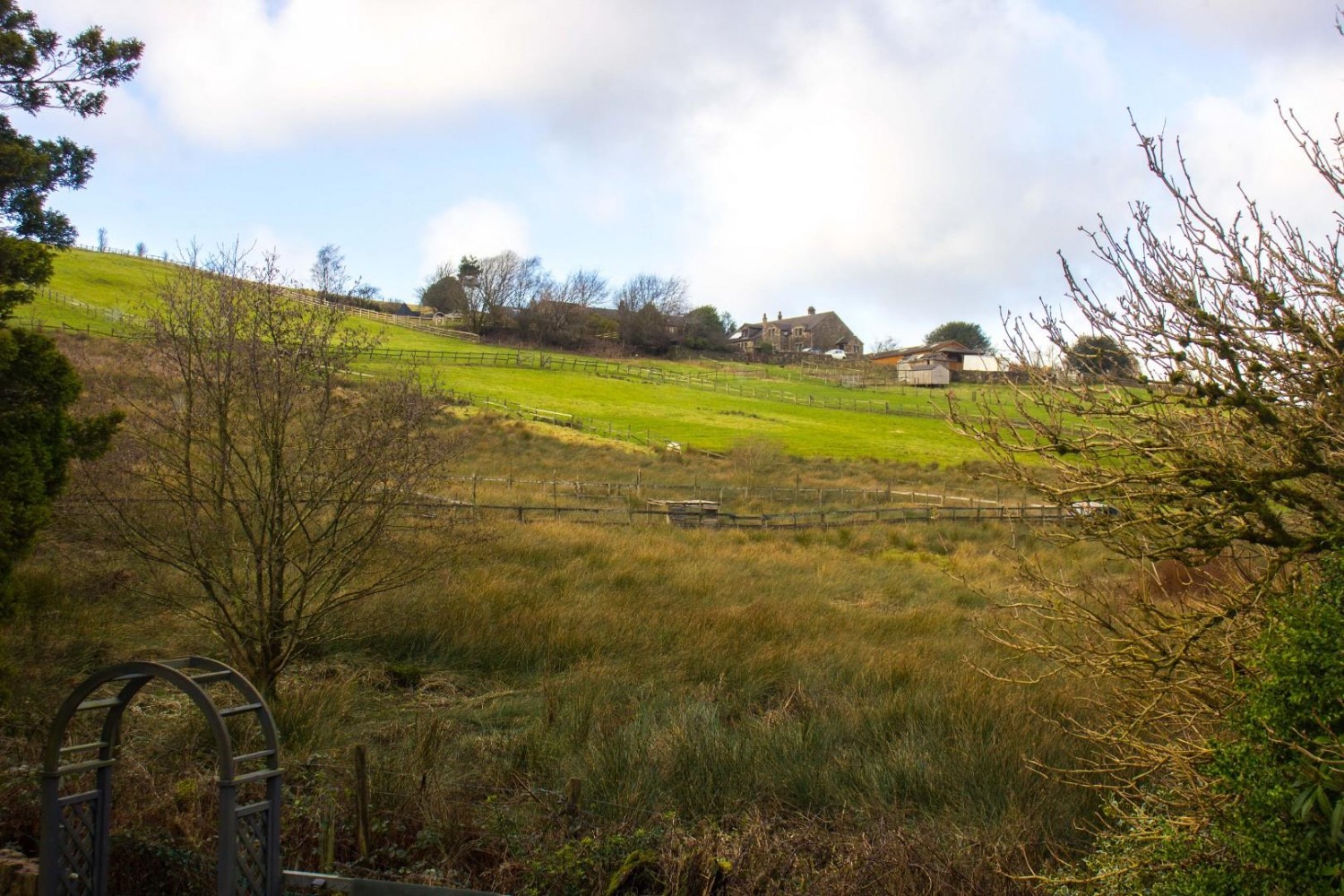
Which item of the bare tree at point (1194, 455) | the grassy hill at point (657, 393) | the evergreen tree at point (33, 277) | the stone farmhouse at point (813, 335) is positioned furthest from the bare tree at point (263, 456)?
the stone farmhouse at point (813, 335)

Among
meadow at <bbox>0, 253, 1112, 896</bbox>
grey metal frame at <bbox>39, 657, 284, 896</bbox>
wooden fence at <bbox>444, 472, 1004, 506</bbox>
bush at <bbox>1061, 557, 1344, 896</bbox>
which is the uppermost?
bush at <bbox>1061, 557, 1344, 896</bbox>

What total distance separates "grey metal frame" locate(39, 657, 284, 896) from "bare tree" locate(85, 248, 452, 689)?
3.88 meters

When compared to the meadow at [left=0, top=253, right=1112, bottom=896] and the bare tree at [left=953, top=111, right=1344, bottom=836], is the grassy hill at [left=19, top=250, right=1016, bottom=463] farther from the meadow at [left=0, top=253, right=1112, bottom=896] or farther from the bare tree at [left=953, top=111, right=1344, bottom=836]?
the bare tree at [left=953, top=111, right=1344, bottom=836]

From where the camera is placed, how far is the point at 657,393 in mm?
67625

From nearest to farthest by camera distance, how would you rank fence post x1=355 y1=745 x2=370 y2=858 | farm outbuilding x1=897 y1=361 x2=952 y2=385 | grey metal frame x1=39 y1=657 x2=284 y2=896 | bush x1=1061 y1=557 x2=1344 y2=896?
1. bush x1=1061 y1=557 x2=1344 y2=896
2. grey metal frame x1=39 y1=657 x2=284 y2=896
3. fence post x1=355 y1=745 x2=370 y2=858
4. farm outbuilding x1=897 y1=361 x2=952 y2=385

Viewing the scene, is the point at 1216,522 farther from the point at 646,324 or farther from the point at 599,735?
the point at 646,324

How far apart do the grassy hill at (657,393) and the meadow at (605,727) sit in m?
27.1

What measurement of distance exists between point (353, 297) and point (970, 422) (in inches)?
310

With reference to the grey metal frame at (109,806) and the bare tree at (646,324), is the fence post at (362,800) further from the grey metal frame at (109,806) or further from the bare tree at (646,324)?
the bare tree at (646,324)

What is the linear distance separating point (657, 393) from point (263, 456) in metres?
58.0

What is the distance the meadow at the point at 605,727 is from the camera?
5.46 m

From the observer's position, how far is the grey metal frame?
4621 mm

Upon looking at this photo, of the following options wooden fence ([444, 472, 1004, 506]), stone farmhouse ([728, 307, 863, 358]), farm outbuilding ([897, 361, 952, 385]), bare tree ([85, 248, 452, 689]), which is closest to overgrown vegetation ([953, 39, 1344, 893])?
bare tree ([85, 248, 452, 689])

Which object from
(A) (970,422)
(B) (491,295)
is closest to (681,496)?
(A) (970,422)
